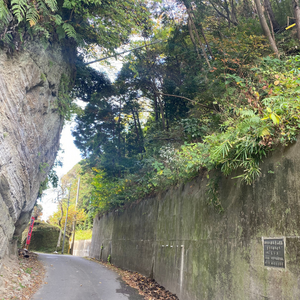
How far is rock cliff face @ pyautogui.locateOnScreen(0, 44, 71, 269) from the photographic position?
869cm

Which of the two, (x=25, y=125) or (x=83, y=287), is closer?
(x=83, y=287)

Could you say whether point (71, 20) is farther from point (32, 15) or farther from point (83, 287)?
point (83, 287)

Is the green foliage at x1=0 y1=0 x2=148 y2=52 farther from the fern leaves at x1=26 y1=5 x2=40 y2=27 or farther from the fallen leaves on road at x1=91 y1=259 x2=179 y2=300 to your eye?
the fallen leaves on road at x1=91 y1=259 x2=179 y2=300

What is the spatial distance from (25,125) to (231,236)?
842cm

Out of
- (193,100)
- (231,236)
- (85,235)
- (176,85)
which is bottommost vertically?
(85,235)

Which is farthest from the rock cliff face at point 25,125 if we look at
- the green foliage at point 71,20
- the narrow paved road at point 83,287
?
the narrow paved road at point 83,287

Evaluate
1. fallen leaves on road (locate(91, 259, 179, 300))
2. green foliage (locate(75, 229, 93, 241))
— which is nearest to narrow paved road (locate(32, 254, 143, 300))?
fallen leaves on road (locate(91, 259, 179, 300))

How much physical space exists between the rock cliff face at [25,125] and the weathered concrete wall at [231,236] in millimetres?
5401

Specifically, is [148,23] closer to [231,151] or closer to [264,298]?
[231,151]

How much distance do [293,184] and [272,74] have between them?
3.58 metres

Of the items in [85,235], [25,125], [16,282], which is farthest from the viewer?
[85,235]

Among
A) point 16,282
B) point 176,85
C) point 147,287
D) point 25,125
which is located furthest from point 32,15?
point 147,287

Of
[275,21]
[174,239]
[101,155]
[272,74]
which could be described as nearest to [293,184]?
[272,74]

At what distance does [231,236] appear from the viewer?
526 cm
